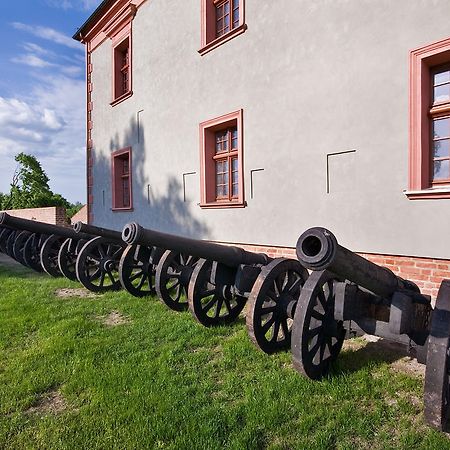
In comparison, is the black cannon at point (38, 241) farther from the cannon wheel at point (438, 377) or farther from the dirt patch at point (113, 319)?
the cannon wheel at point (438, 377)

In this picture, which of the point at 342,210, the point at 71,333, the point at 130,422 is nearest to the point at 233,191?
the point at 342,210

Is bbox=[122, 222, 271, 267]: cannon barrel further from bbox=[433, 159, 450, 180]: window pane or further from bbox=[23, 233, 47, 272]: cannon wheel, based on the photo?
bbox=[23, 233, 47, 272]: cannon wheel

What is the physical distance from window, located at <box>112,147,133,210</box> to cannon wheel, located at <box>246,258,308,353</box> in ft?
27.7

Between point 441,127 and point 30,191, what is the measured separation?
94.0 feet

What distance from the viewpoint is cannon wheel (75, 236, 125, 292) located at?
680 cm

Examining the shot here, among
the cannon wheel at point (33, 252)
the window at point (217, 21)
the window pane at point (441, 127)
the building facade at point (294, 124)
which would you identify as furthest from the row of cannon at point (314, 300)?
the cannon wheel at point (33, 252)

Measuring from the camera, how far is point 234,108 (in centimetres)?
746

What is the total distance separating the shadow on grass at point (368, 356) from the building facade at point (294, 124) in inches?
45.0

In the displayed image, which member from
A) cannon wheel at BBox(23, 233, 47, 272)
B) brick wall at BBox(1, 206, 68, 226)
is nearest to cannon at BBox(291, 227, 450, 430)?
cannon wheel at BBox(23, 233, 47, 272)

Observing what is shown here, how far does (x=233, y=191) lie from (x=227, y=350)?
4378 millimetres

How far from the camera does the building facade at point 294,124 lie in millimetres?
4879

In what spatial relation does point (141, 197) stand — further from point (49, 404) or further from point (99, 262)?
point (49, 404)

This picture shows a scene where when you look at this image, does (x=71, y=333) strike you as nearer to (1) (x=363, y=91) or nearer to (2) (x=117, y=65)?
(1) (x=363, y=91)

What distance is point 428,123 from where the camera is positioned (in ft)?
16.1
